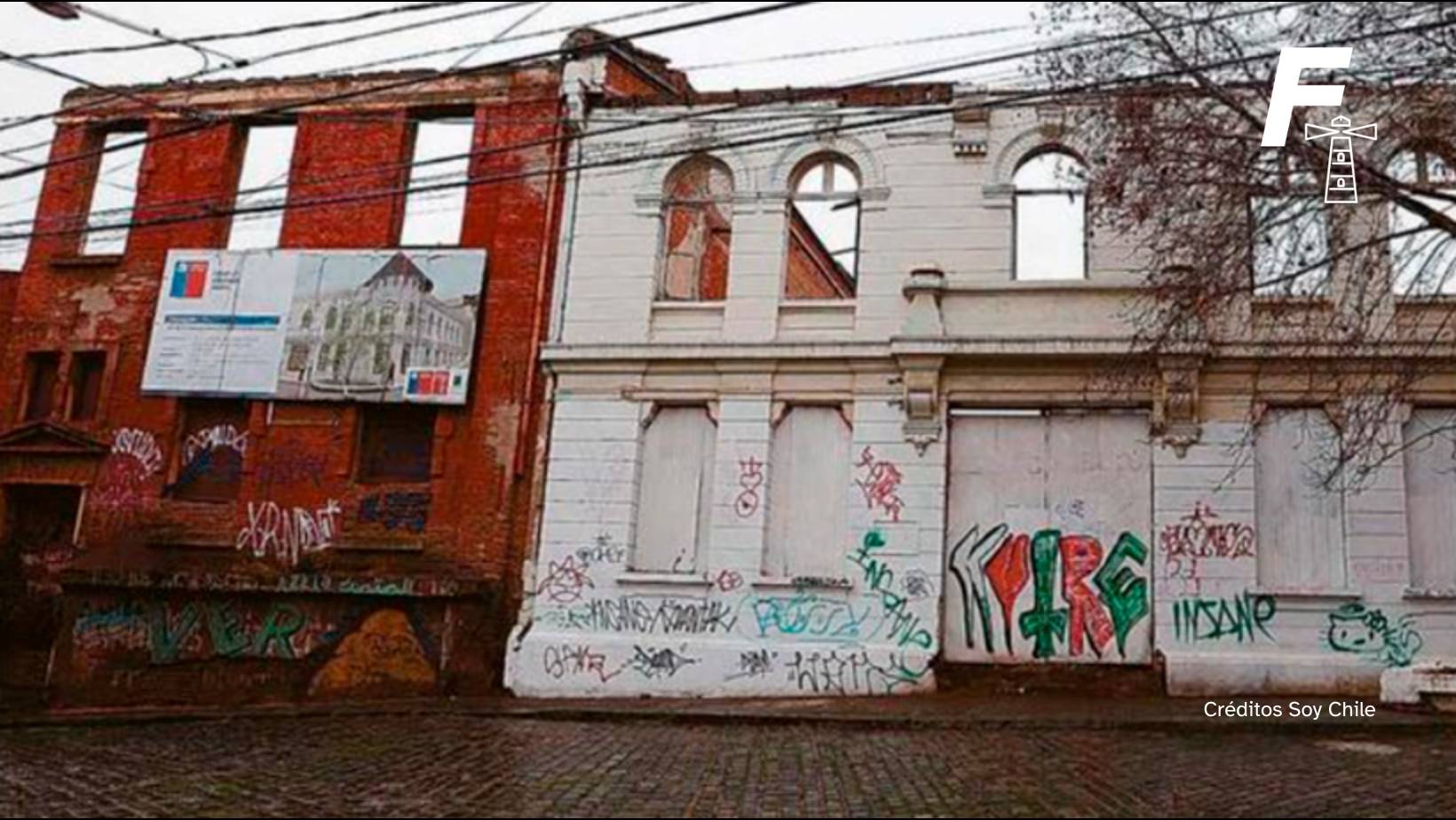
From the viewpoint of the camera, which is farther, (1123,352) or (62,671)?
(62,671)

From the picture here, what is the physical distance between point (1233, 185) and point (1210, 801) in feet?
19.5

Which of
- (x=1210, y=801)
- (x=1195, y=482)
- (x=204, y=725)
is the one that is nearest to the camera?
(x=1210, y=801)

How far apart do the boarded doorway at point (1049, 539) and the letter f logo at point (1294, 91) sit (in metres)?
4.12

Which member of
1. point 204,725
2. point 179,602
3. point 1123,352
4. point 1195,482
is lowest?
point 204,725

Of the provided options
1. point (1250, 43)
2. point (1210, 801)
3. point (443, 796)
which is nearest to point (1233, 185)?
point (1250, 43)

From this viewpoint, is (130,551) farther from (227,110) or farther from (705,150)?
(705,150)

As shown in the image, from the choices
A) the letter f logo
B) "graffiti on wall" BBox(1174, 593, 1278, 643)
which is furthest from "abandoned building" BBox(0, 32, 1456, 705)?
the letter f logo

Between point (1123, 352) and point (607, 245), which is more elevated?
point (607, 245)

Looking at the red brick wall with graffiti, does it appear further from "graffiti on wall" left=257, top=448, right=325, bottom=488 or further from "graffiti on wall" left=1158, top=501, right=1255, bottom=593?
"graffiti on wall" left=1158, top=501, right=1255, bottom=593

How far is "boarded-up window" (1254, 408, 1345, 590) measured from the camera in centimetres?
1325

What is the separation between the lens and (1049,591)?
543 inches

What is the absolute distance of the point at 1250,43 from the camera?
10773 millimetres

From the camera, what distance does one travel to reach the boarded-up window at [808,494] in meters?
14.4

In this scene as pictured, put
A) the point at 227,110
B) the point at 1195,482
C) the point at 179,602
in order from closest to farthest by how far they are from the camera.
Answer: the point at 1195,482
the point at 179,602
the point at 227,110
